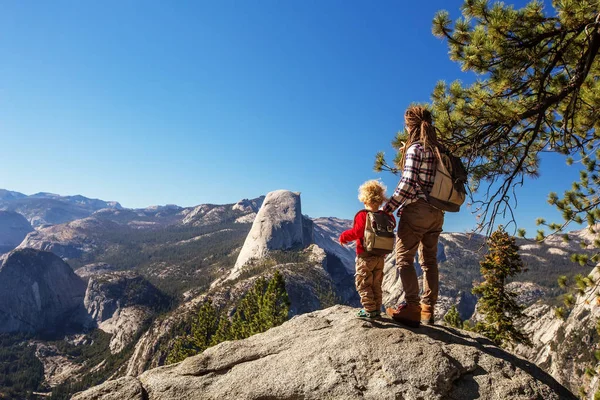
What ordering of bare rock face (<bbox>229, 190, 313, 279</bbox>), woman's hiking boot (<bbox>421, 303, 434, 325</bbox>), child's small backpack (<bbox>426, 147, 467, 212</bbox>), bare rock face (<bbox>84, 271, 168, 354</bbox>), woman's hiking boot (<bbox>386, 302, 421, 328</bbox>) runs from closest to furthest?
child's small backpack (<bbox>426, 147, 467, 212</bbox>) < woman's hiking boot (<bbox>386, 302, 421, 328</bbox>) < woman's hiking boot (<bbox>421, 303, 434, 325</bbox>) < bare rock face (<bbox>229, 190, 313, 279</bbox>) < bare rock face (<bbox>84, 271, 168, 354</bbox>)

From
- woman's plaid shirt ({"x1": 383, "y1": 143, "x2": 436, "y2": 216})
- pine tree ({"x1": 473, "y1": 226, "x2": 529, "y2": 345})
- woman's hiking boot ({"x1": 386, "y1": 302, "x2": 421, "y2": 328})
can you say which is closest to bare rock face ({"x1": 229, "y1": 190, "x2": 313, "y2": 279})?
pine tree ({"x1": 473, "y1": 226, "x2": 529, "y2": 345})

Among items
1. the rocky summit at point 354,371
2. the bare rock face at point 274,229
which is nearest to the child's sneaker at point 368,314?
the rocky summit at point 354,371

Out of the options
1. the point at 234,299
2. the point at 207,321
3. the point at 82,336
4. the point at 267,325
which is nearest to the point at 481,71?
the point at 267,325

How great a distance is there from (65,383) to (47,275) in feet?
294

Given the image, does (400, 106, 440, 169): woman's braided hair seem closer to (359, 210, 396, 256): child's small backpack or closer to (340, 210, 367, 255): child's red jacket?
(359, 210, 396, 256): child's small backpack

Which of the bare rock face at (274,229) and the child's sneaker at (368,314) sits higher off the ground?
the bare rock face at (274,229)

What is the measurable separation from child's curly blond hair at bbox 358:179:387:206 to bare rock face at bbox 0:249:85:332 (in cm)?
21305

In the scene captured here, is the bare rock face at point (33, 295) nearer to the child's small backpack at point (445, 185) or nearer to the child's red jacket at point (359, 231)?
the child's red jacket at point (359, 231)

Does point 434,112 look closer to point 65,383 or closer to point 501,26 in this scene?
point 501,26

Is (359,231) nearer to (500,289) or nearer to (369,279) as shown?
(369,279)

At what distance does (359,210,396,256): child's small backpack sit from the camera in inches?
195

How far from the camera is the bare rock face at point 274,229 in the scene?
148m

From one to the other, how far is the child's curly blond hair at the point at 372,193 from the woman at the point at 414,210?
194mm

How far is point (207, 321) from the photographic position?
146 ft
